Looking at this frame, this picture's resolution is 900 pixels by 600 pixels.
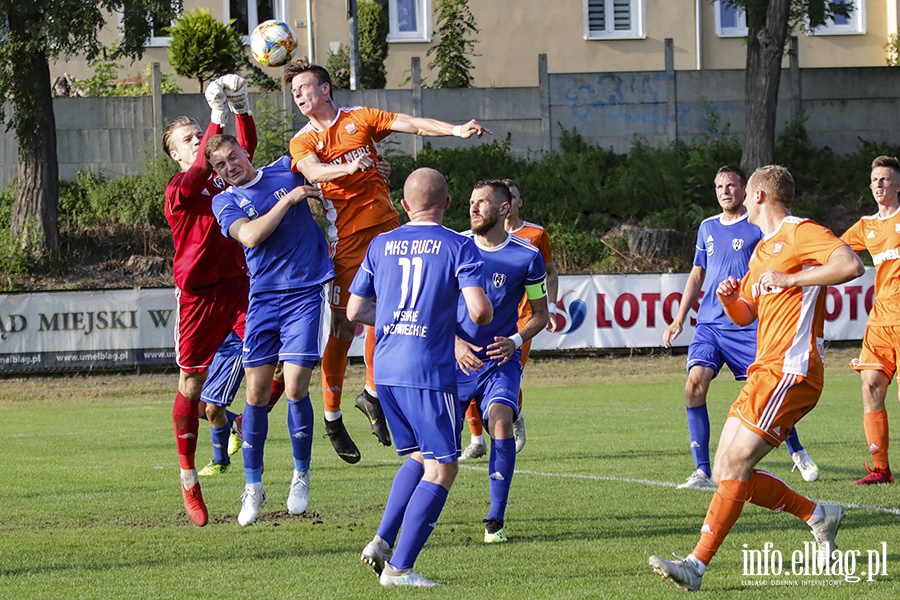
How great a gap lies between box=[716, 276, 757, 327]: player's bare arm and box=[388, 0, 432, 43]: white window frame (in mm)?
25255

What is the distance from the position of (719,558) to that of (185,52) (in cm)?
2244

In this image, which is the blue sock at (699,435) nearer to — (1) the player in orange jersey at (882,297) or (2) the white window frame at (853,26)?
(1) the player in orange jersey at (882,297)

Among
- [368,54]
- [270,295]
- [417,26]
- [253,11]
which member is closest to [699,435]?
[270,295]

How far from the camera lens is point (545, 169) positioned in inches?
1032

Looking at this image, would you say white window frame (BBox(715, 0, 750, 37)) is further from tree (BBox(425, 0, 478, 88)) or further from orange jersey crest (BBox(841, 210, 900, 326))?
orange jersey crest (BBox(841, 210, 900, 326))

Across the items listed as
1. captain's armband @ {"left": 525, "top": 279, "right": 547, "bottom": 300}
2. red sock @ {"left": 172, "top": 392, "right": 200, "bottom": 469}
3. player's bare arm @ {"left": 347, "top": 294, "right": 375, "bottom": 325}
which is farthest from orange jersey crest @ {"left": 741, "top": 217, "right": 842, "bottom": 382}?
red sock @ {"left": 172, "top": 392, "right": 200, "bottom": 469}

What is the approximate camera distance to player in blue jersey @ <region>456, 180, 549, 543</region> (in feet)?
23.5

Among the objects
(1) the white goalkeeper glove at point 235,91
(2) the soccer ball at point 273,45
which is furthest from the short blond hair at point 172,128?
(2) the soccer ball at point 273,45

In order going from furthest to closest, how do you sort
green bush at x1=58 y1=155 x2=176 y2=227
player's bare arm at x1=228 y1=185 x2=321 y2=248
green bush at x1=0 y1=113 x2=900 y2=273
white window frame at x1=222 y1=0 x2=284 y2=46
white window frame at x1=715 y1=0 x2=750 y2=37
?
white window frame at x1=715 y1=0 x2=750 y2=37 < white window frame at x1=222 y1=0 x2=284 y2=46 < green bush at x1=58 y1=155 x2=176 y2=227 < green bush at x1=0 y1=113 x2=900 y2=273 < player's bare arm at x1=228 y1=185 x2=321 y2=248

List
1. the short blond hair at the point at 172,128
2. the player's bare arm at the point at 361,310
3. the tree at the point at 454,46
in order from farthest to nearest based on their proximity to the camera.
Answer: the tree at the point at 454,46 → the short blond hair at the point at 172,128 → the player's bare arm at the point at 361,310

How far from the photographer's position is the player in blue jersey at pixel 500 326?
716 cm

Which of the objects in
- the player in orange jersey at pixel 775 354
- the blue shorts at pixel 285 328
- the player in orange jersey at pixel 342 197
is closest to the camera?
the player in orange jersey at pixel 775 354

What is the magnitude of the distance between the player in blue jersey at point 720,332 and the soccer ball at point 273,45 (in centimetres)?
353

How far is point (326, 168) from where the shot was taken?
788 cm
